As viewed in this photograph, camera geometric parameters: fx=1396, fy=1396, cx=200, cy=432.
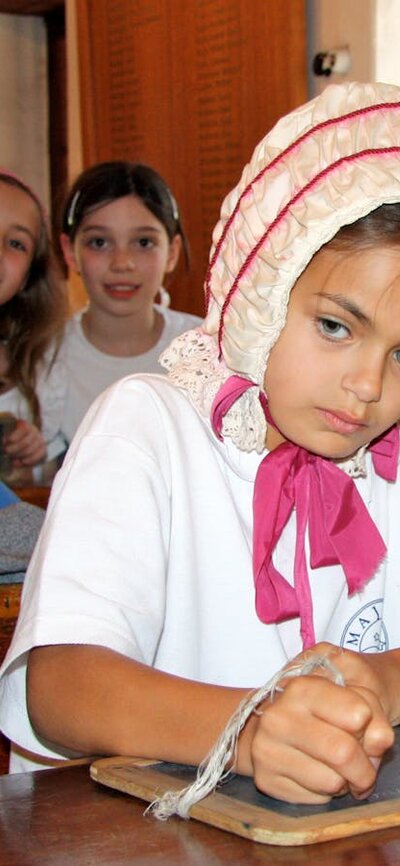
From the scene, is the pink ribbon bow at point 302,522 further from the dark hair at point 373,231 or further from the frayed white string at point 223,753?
the frayed white string at point 223,753

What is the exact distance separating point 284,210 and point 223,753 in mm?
561

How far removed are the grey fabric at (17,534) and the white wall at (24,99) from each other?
5.49 m

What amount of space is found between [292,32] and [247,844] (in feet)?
11.9

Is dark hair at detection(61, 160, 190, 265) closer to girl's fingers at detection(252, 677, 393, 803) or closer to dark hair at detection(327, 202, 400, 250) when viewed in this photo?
dark hair at detection(327, 202, 400, 250)

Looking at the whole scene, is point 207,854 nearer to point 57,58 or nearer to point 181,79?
point 181,79

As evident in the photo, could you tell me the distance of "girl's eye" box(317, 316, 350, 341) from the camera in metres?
1.26

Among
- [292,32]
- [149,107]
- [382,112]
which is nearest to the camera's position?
[382,112]

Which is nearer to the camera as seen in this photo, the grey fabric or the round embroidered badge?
the round embroidered badge

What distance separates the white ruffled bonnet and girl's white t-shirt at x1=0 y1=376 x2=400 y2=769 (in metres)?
0.06

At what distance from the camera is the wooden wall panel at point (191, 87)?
14.3 feet

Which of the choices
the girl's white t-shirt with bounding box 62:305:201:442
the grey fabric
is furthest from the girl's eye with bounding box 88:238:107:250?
the grey fabric

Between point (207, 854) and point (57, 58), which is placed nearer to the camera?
point (207, 854)

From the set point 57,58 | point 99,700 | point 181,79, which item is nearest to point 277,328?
point 99,700

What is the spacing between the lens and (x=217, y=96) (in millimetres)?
4707
